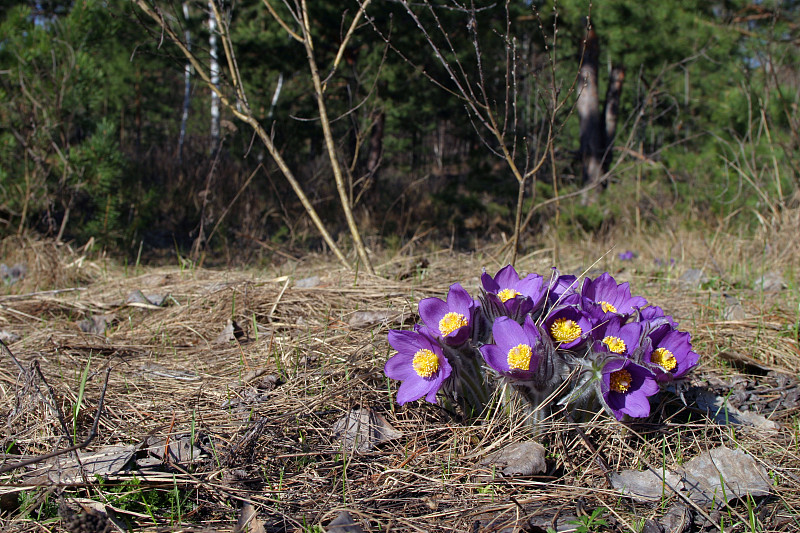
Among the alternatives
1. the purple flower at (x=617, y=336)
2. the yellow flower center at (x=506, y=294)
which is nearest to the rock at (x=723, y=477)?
the purple flower at (x=617, y=336)

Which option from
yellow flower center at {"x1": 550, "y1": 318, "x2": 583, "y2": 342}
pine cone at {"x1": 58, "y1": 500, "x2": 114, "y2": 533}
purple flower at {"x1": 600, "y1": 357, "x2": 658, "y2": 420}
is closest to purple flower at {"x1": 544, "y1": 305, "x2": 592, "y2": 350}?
yellow flower center at {"x1": 550, "y1": 318, "x2": 583, "y2": 342}

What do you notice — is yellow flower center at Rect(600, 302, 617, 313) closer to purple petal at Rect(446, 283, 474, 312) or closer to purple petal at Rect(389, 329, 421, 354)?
purple petal at Rect(446, 283, 474, 312)

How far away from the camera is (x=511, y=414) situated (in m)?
1.54

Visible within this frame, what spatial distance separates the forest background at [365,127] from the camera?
4.03 m

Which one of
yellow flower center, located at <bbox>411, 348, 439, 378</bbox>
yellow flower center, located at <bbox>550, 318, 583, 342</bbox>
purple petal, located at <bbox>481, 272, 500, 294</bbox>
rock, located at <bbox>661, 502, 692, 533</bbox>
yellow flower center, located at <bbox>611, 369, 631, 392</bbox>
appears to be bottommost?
rock, located at <bbox>661, 502, 692, 533</bbox>

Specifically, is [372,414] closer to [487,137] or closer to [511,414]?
[511,414]

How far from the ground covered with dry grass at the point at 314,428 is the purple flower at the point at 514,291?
0.56 feet

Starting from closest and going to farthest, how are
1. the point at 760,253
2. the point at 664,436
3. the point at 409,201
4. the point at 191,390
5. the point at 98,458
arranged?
1. the point at 98,458
2. the point at 664,436
3. the point at 191,390
4. the point at 760,253
5. the point at 409,201

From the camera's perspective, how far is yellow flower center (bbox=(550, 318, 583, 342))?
4.80 feet

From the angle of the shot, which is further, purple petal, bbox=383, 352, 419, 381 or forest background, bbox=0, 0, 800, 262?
forest background, bbox=0, 0, 800, 262

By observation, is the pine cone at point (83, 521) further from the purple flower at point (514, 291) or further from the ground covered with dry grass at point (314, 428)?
the purple flower at point (514, 291)

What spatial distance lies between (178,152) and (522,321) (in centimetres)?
870

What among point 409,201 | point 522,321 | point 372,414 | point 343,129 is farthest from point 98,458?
point 343,129

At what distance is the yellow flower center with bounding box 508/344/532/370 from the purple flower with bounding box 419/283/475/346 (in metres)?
0.13
